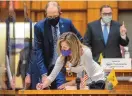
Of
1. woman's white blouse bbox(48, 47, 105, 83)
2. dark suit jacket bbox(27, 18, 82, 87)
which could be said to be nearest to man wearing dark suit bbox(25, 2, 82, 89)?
dark suit jacket bbox(27, 18, 82, 87)

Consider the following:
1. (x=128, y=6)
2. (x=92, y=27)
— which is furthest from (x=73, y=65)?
(x=128, y=6)

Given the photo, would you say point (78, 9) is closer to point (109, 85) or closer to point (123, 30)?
point (123, 30)

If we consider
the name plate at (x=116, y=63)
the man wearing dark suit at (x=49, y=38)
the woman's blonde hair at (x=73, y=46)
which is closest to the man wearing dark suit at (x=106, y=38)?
the name plate at (x=116, y=63)

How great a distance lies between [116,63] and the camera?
248 inches

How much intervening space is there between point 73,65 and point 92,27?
2315 millimetres

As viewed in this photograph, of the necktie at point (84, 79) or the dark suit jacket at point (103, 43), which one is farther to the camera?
the dark suit jacket at point (103, 43)

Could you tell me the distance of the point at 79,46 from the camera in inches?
184

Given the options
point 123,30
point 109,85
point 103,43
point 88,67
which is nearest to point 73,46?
point 88,67

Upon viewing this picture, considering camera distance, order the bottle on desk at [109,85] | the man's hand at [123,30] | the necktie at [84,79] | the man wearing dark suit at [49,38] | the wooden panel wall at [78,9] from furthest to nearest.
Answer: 1. the wooden panel wall at [78,9]
2. the man's hand at [123,30]
3. the man wearing dark suit at [49,38]
4. the necktie at [84,79]
5. the bottle on desk at [109,85]

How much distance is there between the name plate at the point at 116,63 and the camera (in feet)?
20.4

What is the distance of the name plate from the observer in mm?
6230

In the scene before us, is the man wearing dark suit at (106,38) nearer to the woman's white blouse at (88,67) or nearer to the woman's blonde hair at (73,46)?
Answer: the woman's white blouse at (88,67)

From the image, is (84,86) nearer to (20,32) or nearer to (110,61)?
(110,61)

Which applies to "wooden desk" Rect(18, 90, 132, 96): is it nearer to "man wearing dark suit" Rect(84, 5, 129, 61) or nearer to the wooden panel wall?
"man wearing dark suit" Rect(84, 5, 129, 61)
